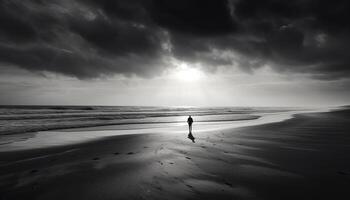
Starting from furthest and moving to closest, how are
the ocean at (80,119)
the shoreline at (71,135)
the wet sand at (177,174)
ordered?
the ocean at (80,119)
the shoreline at (71,135)
the wet sand at (177,174)

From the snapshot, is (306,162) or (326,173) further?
(306,162)

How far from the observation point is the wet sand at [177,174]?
5156 mm

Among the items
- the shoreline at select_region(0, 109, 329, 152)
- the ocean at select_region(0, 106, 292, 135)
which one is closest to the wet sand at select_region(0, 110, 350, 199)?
the shoreline at select_region(0, 109, 329, 152)

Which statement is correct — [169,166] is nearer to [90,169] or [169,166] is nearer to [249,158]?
[90,169]

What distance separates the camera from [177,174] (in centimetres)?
656

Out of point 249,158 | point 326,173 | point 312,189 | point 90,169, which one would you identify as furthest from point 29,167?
point 326,173

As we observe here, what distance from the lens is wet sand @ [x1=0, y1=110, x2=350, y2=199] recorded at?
16.9ft

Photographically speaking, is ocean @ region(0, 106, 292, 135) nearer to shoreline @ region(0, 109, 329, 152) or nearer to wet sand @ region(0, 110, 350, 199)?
shoreline @ region(0, 109, 329, 152)

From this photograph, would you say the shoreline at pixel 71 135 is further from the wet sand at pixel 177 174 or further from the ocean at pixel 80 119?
the ocean at pixel 80 119

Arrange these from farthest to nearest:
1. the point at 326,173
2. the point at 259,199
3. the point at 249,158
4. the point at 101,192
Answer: the point at 249,158 < the point at 326,173 < the point at 101,192 < the point at 259,199

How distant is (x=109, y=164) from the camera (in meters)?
7.84

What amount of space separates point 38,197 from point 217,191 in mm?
5034

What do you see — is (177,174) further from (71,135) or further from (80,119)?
(80,119)

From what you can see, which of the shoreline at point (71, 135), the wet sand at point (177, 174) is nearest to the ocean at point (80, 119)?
the shoreline at point (71, 135)
